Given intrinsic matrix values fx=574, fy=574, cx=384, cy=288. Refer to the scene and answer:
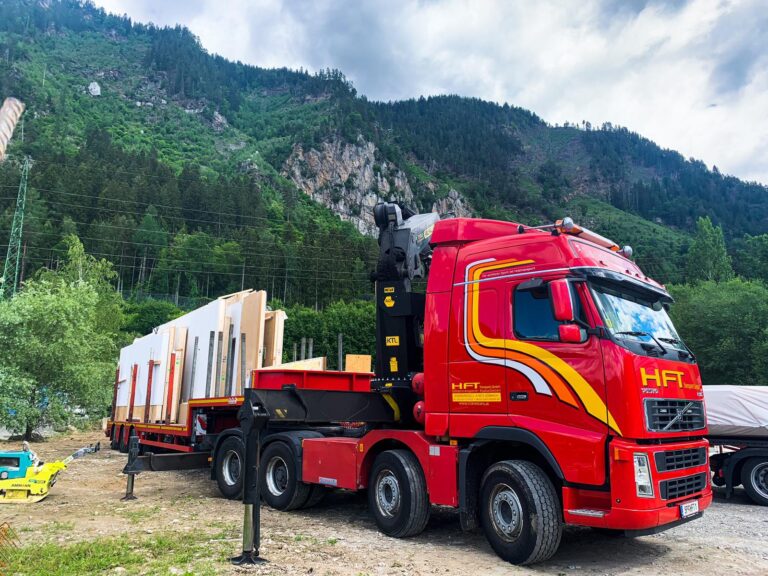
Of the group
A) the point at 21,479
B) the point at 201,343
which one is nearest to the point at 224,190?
the point at 201,343

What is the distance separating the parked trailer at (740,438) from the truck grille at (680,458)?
18.7 feet

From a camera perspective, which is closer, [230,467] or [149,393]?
[230,467]

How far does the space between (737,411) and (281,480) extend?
884 cm

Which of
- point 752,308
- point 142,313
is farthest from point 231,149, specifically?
point 752,308

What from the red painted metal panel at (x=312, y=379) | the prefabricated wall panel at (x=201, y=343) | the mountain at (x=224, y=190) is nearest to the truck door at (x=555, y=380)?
the red painted metal panel at (x=312, y=379)

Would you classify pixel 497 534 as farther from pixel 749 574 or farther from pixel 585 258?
pixel 585 258

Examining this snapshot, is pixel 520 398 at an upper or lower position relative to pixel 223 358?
lower

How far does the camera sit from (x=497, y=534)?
5941mm

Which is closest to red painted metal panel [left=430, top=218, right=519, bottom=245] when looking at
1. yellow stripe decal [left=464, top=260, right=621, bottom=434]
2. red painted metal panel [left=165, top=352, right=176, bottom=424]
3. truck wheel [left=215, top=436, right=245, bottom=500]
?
yellow stripe decal [left=464, top=260, right=621, bottom=434]

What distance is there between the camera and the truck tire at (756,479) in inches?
414

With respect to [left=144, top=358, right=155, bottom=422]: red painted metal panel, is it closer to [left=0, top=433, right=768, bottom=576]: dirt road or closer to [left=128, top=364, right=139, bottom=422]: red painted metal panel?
[left=128, top=364, right=139, bottom=422]: red painted metal panel

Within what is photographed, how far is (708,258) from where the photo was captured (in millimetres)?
64375

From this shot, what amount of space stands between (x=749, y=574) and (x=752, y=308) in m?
37.9

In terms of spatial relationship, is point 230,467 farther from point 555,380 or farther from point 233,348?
point 555,380
